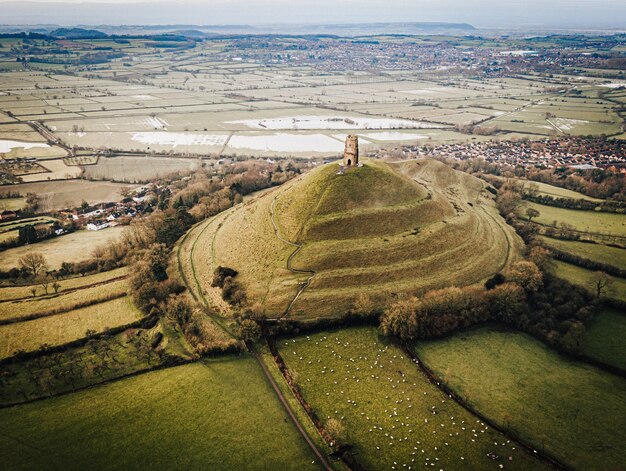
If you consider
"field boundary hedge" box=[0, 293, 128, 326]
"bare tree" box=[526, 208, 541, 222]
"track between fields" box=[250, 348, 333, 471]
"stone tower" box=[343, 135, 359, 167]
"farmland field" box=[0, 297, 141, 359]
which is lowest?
"track between fields" box=[250, 348, 333, 471]

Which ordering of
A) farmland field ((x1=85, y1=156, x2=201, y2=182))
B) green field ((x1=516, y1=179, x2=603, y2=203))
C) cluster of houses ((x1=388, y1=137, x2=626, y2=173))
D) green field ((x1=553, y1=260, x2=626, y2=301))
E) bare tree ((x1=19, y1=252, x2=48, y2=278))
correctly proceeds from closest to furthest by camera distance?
green field ((x1=553, y1=260, x2=626, y2=301)), bare tree ((x1=19, y1=252, x2=48, y2=278)), green field ((x1=516, y1=179, x2=603, y2=203)), farmland field ((x1=85, y1=156, x2=201, y2=182)), cluster of houses ((x1=388, y1=137, x2=626, y2=173))

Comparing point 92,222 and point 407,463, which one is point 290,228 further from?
point 92,222

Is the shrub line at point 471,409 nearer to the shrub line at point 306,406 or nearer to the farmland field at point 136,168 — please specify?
→ the shrub line at point 306,406

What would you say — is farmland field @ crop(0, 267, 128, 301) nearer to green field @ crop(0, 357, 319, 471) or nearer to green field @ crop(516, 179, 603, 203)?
green field @ crop(0, 357, 319, 471)

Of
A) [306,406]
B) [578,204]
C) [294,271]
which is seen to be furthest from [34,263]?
[578,204]

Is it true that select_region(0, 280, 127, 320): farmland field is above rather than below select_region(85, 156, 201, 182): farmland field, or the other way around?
below

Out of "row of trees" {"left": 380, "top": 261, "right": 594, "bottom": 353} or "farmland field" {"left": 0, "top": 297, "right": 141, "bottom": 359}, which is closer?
"farmland field" {"left": 0, "top": 297, "right": 141, "bottom": 359}

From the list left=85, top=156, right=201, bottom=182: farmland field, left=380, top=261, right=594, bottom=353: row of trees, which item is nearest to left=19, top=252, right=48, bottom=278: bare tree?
left=85, top=156, right=201, bottom=182: farmland field
